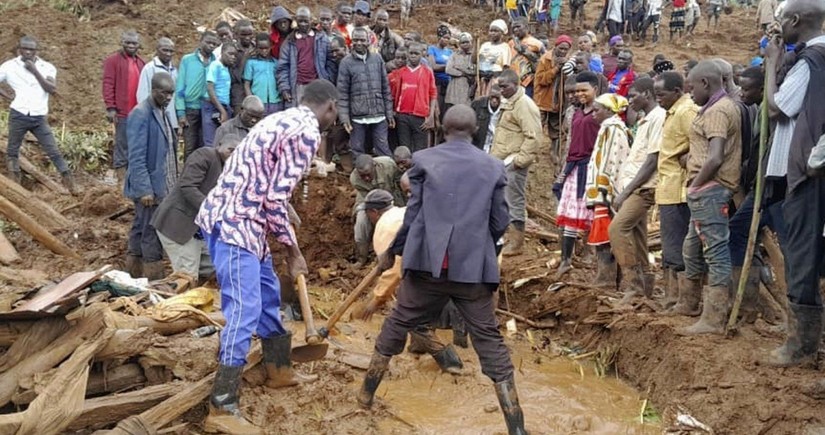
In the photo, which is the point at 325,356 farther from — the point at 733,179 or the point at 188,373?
the point at 733,179

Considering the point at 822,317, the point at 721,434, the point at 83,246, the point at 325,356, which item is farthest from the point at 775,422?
the point at 83,246

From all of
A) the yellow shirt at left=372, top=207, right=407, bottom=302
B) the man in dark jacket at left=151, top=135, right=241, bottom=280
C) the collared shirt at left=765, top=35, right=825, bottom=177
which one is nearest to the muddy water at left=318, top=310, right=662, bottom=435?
the yellow shirt at left=372, top=207, right=407, bottom=302

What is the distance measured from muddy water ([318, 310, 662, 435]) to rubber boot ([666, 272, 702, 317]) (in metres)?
0.77

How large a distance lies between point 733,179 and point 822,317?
1.19 meters

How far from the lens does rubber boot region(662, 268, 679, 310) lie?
21.4 feet

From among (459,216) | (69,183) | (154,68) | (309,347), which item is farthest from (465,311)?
(69,183)

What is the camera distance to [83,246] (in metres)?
8.95

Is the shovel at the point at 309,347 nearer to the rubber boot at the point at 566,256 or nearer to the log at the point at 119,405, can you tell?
the log at the point at 119,405

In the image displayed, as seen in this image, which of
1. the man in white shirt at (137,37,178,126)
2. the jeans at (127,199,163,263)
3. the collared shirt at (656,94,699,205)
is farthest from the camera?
the man in white shirt at (137,37,178,126)

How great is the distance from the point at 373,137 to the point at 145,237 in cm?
323

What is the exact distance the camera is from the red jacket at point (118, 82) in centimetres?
964

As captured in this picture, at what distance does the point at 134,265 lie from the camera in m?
7.96

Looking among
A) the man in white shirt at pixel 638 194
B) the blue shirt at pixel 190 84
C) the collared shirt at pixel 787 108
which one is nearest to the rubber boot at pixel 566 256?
the man in white shirt at pixel 638 194

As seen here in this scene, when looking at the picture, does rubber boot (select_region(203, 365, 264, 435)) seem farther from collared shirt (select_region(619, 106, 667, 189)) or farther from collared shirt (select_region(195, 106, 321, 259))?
collared shirt (select_region(619, 106, 667, 189))
